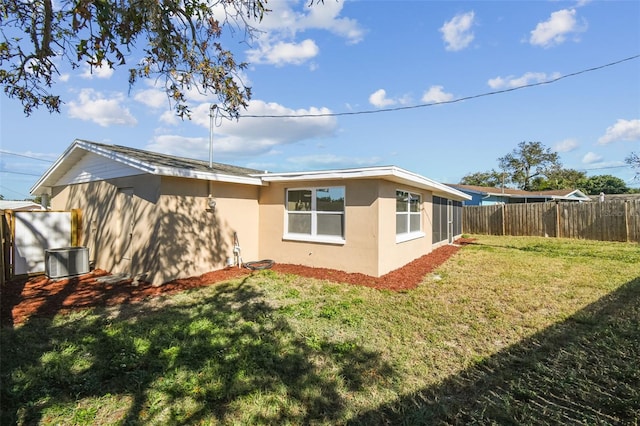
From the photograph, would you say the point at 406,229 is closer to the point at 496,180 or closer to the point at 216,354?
the point at 216,354

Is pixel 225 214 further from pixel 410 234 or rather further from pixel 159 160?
pixel 410 234

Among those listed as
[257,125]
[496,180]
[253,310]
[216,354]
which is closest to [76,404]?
[216,354]

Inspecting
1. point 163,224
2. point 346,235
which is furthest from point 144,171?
point 346,235

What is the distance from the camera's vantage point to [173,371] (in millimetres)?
3275

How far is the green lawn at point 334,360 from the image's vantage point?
2641mm

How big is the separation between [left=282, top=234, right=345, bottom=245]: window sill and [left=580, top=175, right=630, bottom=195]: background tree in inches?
1951

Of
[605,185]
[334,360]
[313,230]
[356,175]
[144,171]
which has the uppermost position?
[605,185]

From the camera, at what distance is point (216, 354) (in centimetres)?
364

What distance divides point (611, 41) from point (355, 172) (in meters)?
8.36

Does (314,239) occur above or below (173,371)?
above

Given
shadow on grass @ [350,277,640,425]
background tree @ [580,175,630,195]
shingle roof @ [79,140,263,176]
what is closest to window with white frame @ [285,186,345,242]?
shingle roof @ [79,140,263,176]

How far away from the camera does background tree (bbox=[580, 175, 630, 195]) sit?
1673 inches

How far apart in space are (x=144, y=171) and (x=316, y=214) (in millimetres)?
4311

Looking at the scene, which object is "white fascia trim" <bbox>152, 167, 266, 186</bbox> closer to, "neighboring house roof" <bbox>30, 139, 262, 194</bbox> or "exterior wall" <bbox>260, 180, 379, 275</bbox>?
"neighboring house roof" <bbox>30, 139, 262, 194</bbox>
